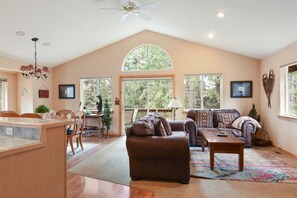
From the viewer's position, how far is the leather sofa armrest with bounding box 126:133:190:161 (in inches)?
112

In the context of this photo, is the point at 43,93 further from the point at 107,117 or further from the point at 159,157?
the point at 159,157

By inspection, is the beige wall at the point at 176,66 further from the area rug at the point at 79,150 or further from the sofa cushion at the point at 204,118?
the area rug at the point at 79,150

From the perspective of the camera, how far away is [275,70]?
4973 mm

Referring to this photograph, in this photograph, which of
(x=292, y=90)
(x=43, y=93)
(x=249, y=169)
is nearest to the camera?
(x=249, y=169)

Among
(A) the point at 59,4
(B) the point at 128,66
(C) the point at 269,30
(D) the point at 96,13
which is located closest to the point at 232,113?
(C) the point at 269,30

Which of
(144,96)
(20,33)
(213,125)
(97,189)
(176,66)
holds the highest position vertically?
→ (20,33)

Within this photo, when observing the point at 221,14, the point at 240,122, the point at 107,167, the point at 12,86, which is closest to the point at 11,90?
the point at 12,86

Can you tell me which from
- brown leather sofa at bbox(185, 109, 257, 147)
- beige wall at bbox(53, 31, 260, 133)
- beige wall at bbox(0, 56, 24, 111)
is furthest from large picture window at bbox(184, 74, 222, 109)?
beige wall at bbox(0, 56, 24, 111)

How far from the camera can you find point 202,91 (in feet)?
20.4

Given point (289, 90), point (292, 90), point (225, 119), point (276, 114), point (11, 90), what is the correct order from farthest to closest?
1. point (11, 90)
2. point (225, 119)
3. point (276, 114)
4. point (289, 90)
5. point (292, 90)

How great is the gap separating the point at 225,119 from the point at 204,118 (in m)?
0.55

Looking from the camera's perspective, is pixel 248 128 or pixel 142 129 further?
pixel 248 128

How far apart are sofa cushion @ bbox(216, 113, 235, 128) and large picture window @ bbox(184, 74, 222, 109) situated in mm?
776

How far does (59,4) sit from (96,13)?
0.89m
